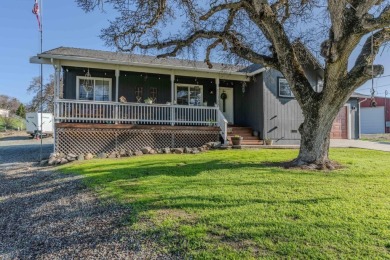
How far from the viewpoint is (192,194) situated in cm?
502

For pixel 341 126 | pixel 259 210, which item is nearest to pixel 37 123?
pixel 341 126

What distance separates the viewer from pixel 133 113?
12250 millimetres

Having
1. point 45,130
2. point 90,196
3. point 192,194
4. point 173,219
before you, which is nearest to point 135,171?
point 90,196

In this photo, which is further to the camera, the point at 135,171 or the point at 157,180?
the point at 135,171

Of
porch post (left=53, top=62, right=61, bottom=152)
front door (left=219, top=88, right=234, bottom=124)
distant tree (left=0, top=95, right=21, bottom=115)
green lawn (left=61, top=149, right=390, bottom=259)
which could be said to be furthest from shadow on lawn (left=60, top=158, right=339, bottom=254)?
distant tree (left=0, top=95, right=21, bottom=115)

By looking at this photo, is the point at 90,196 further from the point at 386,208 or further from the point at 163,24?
the point at 163,24

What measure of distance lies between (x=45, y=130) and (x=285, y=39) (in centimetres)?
2175

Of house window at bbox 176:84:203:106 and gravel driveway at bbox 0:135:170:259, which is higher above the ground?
house window at bbox 176:84:203:106

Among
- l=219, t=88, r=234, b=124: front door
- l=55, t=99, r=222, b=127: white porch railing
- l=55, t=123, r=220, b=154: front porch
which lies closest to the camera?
l=55, t=123, r=220, b=154: front porch

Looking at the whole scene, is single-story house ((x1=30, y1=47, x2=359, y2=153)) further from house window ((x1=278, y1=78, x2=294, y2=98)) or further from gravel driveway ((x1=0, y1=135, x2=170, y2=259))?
gravel driveway ((x1=0, y1=135, x2=170, y2=259))

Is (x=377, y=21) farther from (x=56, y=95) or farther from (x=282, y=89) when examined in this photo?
(x=56, y=95)

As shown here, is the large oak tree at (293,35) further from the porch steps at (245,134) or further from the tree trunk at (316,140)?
the porch steps at (245,134)

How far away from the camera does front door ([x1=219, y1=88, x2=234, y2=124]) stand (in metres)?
15.8

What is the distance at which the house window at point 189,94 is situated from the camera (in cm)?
1492
